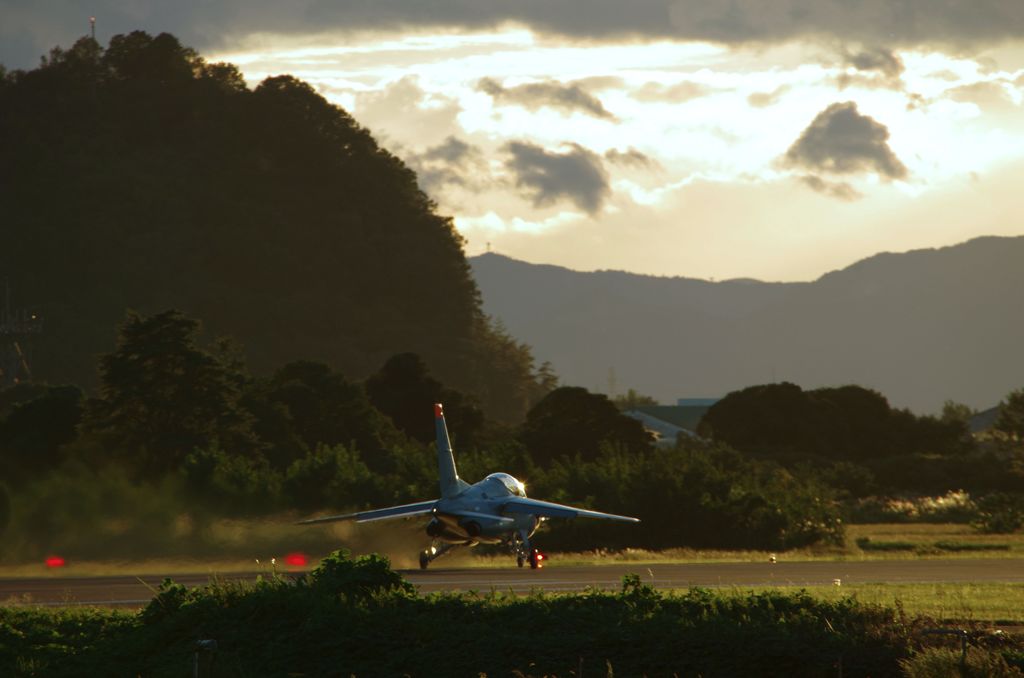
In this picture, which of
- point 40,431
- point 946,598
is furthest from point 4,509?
point 946,598

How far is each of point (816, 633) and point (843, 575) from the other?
18.9m

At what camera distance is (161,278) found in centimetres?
17125

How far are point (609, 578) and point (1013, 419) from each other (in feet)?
215

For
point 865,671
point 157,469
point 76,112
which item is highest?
point 76,112

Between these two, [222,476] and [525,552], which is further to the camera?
[222,476]

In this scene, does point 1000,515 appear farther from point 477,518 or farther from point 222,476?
point 222,476

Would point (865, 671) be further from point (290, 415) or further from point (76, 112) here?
point (76, 112)

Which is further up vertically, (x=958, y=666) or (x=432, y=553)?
(x=432, y=553)

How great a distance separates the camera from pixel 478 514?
42438 mm

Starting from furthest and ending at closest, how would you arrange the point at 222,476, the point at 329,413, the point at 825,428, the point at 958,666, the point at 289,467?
1. the point at 825,428
2. the point at 329,413
3. the point at 289,467
4. the point at 222,476
5. the point at 958,666

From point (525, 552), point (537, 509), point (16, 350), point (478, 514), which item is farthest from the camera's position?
point (16, 350)

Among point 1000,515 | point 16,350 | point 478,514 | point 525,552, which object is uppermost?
point 16,350

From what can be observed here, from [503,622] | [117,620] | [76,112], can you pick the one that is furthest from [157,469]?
[76,112]

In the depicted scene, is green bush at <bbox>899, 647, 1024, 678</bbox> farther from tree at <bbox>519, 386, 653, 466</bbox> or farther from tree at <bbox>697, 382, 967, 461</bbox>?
tree at <bbox>697, 382, 967, 461</bbox>
